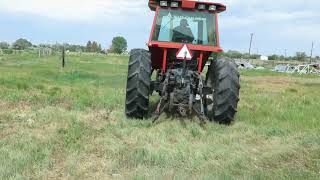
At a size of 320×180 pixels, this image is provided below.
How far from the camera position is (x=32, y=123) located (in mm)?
8445

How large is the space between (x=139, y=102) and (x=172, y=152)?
2.74 metres

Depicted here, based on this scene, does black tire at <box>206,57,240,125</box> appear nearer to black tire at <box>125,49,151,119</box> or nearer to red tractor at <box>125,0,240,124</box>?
red tractor at <box>125,0,240,124</box>

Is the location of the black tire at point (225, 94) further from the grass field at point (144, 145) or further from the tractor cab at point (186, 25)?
the tractor cab at point (186, 25)

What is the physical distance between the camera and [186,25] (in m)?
10.3

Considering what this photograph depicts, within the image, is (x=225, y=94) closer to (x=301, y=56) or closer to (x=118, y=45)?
(x=118, y=45)

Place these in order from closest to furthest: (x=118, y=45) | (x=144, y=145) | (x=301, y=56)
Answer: (x=144, y=145)
(x=118, y=45)
(x=301, y=56)

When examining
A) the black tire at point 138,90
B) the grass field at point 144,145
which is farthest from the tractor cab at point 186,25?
the grass field at point 144,145

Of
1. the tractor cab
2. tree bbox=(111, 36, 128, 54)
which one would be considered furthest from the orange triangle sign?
tree bbox=(111, 36, 128, 54)

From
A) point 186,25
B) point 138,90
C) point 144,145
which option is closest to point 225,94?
point 138,90

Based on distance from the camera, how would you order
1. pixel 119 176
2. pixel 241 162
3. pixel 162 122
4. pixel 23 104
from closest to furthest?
1. pixel 119 176
2. pixel 241 162
3. pixel 162 122
4. pixel 23 104

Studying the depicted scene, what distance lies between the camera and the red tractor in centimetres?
931

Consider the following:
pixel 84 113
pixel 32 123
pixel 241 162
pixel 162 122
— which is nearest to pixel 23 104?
pixel 84 113

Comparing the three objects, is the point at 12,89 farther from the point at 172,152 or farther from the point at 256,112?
the point at 172,152

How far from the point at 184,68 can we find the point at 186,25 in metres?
1.23
